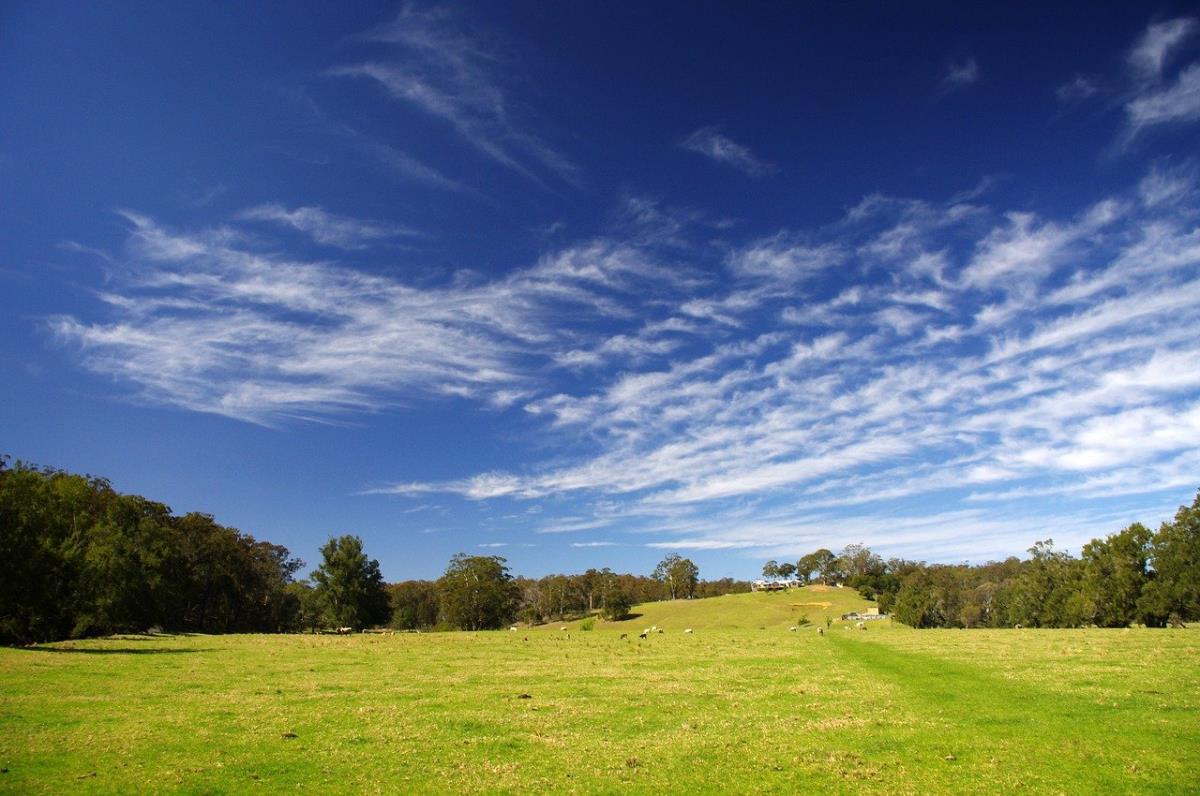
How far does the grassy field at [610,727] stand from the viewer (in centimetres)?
1156

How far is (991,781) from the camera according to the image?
11.4 meters

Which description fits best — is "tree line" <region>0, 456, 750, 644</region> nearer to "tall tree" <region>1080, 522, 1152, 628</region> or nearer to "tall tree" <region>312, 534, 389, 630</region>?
"tall tree" <region>312, 534, 389, 630</region>

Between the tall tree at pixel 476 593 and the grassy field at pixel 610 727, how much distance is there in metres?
89.9

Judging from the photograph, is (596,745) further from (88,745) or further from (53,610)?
(53,610)

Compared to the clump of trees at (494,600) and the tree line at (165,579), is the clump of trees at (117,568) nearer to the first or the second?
the tree line at (165,579)

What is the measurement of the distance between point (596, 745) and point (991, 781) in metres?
7.98

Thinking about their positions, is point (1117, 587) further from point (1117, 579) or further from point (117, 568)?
point (117, 568)

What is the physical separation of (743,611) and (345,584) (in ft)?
300

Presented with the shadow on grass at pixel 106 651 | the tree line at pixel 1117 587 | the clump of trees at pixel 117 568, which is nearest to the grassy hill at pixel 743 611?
the tree line at pixel 1117 587

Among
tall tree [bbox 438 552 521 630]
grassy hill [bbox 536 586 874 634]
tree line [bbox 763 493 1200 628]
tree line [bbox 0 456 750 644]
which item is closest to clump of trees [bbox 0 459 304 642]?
tree line [bbox 0 456 750 644]

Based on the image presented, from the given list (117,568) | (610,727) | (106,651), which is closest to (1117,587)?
(610,727)

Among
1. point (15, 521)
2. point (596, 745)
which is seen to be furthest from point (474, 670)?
point (15, 521)

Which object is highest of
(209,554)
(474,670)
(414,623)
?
(209,554)

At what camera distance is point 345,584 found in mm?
103438
